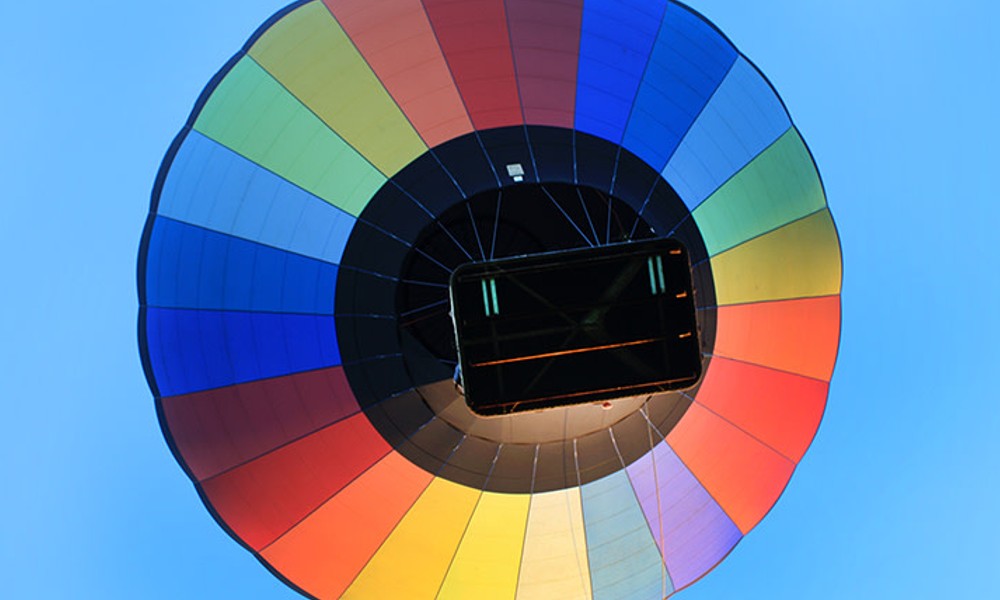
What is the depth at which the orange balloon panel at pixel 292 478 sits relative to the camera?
20.1 feet

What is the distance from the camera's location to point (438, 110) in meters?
6.07

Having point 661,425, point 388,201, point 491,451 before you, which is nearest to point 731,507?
point 661,425

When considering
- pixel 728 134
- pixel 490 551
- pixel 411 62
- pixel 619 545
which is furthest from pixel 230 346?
pixel 728 134

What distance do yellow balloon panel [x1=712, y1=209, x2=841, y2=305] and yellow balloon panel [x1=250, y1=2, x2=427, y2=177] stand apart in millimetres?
2553

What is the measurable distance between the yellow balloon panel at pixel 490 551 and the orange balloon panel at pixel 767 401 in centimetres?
175

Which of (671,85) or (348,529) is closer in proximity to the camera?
(671,85)

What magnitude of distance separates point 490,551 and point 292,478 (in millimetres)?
1699

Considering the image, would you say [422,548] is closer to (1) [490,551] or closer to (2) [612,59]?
(1) [490,551]

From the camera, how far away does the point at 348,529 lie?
20.9 ft

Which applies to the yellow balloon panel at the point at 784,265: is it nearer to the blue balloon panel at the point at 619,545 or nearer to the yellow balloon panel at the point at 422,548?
the blue balloon panel at the point at 619,545

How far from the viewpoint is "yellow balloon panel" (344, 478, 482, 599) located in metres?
6.45

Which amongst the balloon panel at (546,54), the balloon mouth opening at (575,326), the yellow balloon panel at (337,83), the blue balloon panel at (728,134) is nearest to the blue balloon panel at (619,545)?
the balloon mouth opening at (575,326)

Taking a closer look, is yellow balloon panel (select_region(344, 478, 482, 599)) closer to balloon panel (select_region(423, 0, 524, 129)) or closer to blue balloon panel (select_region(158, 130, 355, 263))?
blue balloon panel (select_region(158, 130, 355, 263))

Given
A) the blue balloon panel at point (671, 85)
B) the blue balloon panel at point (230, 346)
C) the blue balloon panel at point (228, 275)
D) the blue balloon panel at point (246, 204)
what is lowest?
the blue balloon panel at point (230, 346)
